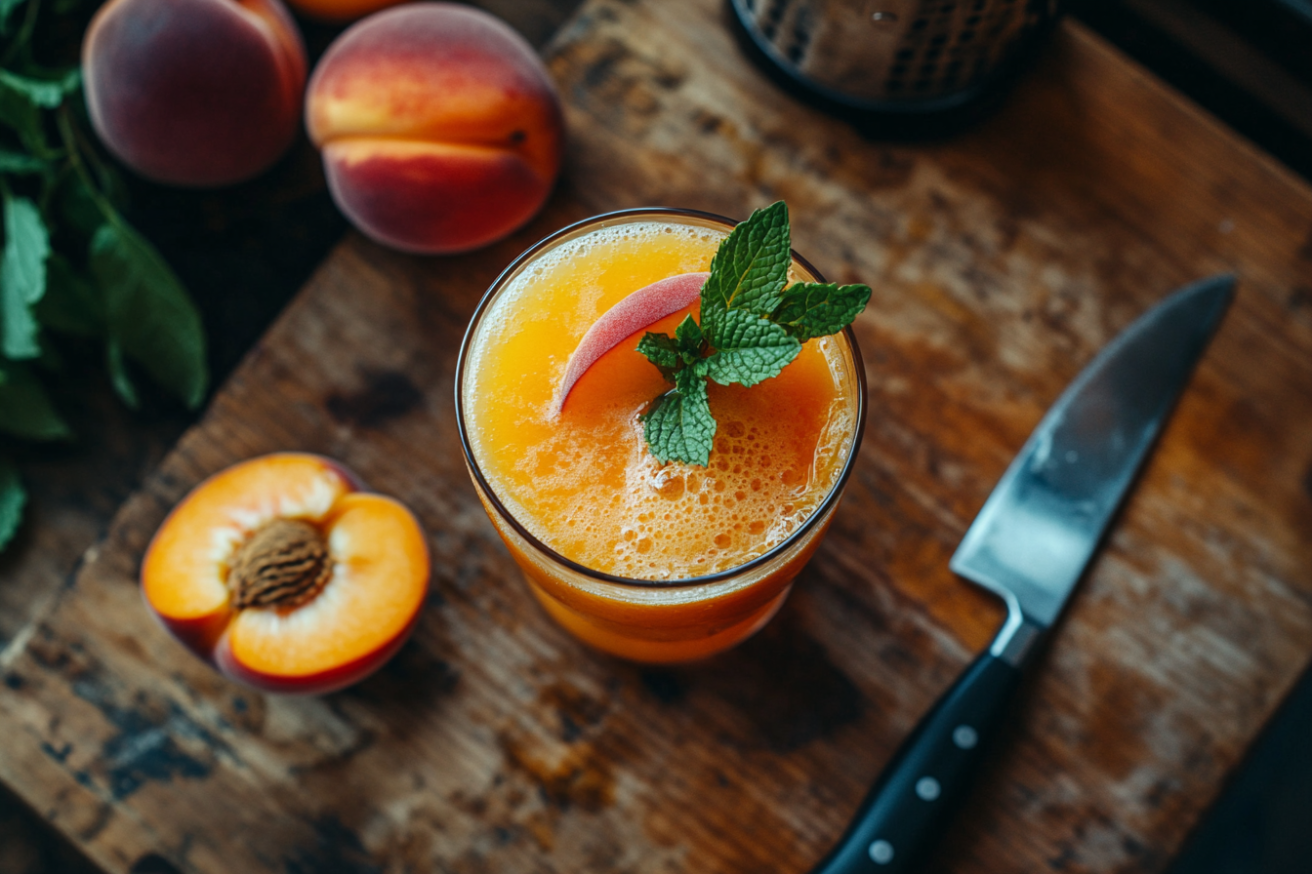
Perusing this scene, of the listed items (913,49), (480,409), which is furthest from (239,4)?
(913,49)

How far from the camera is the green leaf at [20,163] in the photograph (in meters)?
1.41

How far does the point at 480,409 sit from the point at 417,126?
0.50 meters

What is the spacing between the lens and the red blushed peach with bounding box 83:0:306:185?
1300 mm

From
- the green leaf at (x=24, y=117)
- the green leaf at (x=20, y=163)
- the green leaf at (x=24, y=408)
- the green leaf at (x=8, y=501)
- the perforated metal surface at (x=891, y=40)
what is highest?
the perforated metal surface at (x=891, y=40)

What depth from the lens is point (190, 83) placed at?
4.31 feet

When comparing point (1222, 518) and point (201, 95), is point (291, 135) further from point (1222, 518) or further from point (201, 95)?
point (1222, 518)

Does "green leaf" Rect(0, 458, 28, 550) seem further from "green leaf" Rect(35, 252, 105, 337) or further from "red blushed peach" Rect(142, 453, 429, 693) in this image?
"red blushed peach" Rect(142, 453, 429, 693)

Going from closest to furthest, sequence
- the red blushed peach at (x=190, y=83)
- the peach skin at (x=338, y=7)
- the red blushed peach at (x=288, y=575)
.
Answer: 1. the red blushed peach at (x=288, y=575)
2. the red blushed peach at (x=190, y=83)
3. the peach skin at (x=338, y=7)

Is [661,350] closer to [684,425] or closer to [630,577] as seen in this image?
[684,425]

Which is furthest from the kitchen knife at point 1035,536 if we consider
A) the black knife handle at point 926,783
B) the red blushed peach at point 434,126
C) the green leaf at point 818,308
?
the red blushed peach at point 434,126

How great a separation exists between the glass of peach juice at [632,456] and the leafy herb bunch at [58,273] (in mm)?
718

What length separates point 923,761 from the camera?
1.17 m

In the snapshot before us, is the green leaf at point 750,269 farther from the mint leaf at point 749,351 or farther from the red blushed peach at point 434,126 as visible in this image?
the red blushed peach at point 434,126

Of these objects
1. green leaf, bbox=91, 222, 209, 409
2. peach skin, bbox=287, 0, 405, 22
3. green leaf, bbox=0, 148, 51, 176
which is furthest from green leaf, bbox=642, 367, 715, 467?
green leaf, bbox=0, 148, 51, 176
